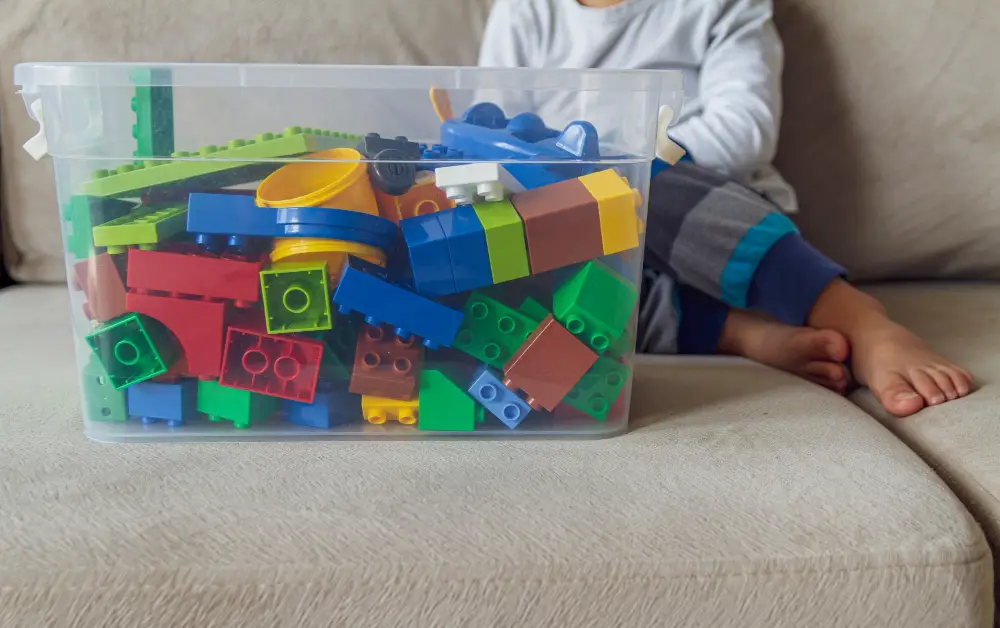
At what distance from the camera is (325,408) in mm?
519

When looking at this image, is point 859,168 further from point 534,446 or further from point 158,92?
point 158,92

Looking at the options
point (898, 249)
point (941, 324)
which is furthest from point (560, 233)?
point (898, 249)

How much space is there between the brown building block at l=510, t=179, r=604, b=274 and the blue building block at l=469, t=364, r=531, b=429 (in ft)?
0.25

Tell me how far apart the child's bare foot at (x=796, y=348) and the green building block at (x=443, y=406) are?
328 millimetres

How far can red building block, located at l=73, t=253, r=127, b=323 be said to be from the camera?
1.62ft

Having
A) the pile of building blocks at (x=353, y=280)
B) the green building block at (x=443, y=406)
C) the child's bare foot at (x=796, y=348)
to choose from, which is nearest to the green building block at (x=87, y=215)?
the pile of building blocks at (x=353, y=280)

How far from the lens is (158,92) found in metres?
0.52

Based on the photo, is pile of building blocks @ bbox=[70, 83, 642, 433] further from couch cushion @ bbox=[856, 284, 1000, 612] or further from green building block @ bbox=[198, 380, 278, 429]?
couch cushion @ bbox=[856, 284, 1000, 612]

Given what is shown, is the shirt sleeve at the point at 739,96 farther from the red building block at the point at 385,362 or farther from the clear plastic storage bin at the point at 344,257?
the red building block at the point at 385,362

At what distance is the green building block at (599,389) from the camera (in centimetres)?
53

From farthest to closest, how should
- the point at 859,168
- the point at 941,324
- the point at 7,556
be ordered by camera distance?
the point at 859,168
the point at 941,324
the point at 7,556

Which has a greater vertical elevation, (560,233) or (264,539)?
(560,233)

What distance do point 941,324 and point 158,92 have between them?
2.43 ft

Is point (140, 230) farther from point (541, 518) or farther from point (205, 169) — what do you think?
point (541, 518)
